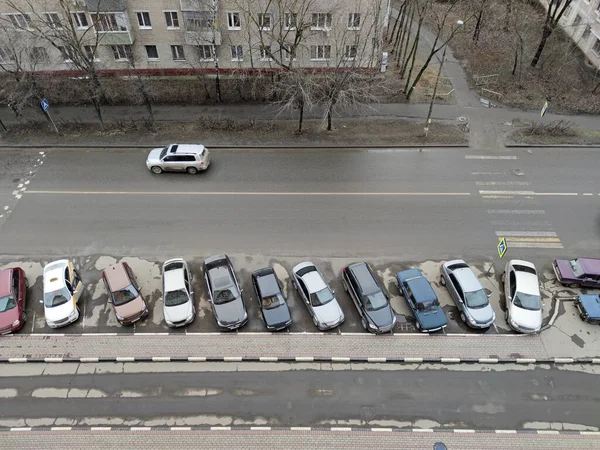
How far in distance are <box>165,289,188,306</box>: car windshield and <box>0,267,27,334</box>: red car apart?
7037mm

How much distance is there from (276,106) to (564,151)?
21.7 metres

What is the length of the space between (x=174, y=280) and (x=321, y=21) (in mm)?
24073

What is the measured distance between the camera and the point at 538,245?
2416 cm

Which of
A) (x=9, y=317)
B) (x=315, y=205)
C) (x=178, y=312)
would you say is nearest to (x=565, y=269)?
(x=315, y=205)

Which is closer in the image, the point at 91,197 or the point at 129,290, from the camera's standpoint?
the point at 129,290

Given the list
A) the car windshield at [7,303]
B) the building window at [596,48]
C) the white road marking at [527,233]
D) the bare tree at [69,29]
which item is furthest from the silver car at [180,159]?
the building window at [596,48]

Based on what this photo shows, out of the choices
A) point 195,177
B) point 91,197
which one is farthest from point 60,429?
point 195,177

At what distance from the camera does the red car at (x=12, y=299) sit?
781 inches

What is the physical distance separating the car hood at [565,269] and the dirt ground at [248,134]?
1185 cm

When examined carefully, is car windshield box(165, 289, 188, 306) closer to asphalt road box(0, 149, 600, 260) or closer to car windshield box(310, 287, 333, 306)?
asphalt road box(0, 149, 600, 260)

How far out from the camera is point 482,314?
20.1 m

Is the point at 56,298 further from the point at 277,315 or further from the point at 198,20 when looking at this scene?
the point at 198,20

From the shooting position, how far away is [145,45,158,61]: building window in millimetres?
35812

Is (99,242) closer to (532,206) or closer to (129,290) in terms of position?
(129,290)
